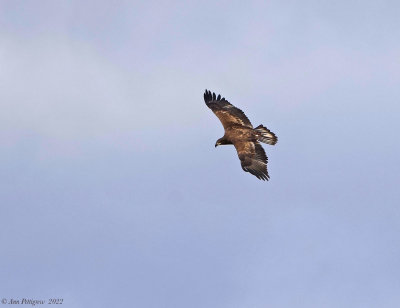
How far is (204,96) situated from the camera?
4834cm

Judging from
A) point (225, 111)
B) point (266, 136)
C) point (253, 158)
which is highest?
point (225, 111)

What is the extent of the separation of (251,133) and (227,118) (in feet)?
8.51

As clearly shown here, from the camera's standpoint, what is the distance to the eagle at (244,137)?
41.6 m

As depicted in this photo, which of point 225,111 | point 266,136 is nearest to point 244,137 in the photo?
point 266,136

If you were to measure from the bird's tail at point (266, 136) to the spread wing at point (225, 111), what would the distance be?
1.60 meters

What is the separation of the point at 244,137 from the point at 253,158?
1728mm

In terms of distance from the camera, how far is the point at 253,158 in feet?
137

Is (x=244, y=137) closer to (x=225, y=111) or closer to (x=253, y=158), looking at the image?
(x=253, y=158)

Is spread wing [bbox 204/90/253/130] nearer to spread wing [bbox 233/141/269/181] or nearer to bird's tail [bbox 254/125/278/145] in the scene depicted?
bird's tail [bbox 254/125/278/145]

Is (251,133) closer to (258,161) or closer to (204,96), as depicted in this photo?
(258,161)

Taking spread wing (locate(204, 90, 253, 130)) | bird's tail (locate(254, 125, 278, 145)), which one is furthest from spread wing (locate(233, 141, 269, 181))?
spread wing (locate(204, 90, 253, 130))

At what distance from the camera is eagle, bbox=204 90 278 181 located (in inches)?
1638

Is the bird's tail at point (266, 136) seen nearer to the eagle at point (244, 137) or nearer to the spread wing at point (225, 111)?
the eagle at point (244, 137)

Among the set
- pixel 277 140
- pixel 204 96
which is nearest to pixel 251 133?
pixel 277 140
